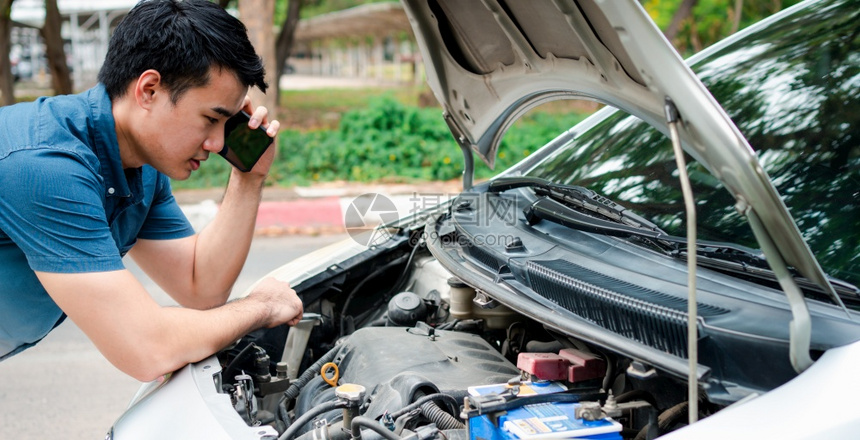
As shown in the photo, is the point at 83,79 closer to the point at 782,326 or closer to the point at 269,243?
the point at 269,243

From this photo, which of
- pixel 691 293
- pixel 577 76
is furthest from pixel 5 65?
pixel 691 293

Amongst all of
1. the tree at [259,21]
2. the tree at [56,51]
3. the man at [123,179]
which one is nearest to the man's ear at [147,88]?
the man at [123,179]

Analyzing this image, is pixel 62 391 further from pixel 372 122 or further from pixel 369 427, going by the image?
pixel 372 122

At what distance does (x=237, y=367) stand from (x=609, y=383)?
1.16 meters

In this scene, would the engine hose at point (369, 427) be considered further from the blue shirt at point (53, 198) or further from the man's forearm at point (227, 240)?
the man's forearm at point (227, 240)

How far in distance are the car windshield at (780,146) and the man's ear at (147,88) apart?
134 cm

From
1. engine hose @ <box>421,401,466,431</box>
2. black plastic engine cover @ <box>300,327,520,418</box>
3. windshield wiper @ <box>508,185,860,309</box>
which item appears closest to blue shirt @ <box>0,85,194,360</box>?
black plastic engine cover @ <box>300,327,520,418</box>

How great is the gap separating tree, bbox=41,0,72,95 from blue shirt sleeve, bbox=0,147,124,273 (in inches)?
418

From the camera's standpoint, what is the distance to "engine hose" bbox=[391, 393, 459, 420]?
187cm

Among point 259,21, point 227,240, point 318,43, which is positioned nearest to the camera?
point 227,240

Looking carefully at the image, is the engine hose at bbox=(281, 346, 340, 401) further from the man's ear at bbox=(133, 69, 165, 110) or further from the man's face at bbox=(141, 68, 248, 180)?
the man's ear at bbox=(133, 69, 165, 110)

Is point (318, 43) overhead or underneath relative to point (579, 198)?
overhead

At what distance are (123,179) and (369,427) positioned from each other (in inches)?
41.7

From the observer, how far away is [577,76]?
6.86 feet
